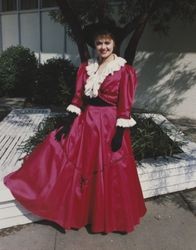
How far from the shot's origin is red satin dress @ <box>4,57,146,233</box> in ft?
11.2

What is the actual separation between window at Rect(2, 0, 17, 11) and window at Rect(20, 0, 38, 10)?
52cm

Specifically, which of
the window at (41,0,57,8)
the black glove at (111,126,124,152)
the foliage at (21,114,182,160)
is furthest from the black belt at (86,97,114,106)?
the window at (41,0,57,8)

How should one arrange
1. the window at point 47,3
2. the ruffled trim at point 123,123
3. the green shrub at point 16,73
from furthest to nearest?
the window at point 47,3, the green shrub at point 16,73, the ruffled trim at point 123,123

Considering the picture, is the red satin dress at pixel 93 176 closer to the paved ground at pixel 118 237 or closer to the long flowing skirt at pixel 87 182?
the long flowing skirt at pixel 87 182

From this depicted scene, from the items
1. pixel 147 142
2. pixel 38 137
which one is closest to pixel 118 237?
pixel 147 142

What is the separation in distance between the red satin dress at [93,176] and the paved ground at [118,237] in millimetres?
106

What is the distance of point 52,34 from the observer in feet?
37.3

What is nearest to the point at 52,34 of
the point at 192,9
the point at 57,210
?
the point at 192,9

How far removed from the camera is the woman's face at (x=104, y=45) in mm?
3391

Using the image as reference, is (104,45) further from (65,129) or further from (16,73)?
(16,73)

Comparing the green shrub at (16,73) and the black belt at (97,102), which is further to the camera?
the green shrub at (16,73)

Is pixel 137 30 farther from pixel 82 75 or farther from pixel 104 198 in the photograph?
pixel 104 198

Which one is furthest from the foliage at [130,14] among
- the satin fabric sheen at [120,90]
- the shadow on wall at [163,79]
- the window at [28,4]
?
the window at [28,4]

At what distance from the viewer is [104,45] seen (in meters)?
3.40
